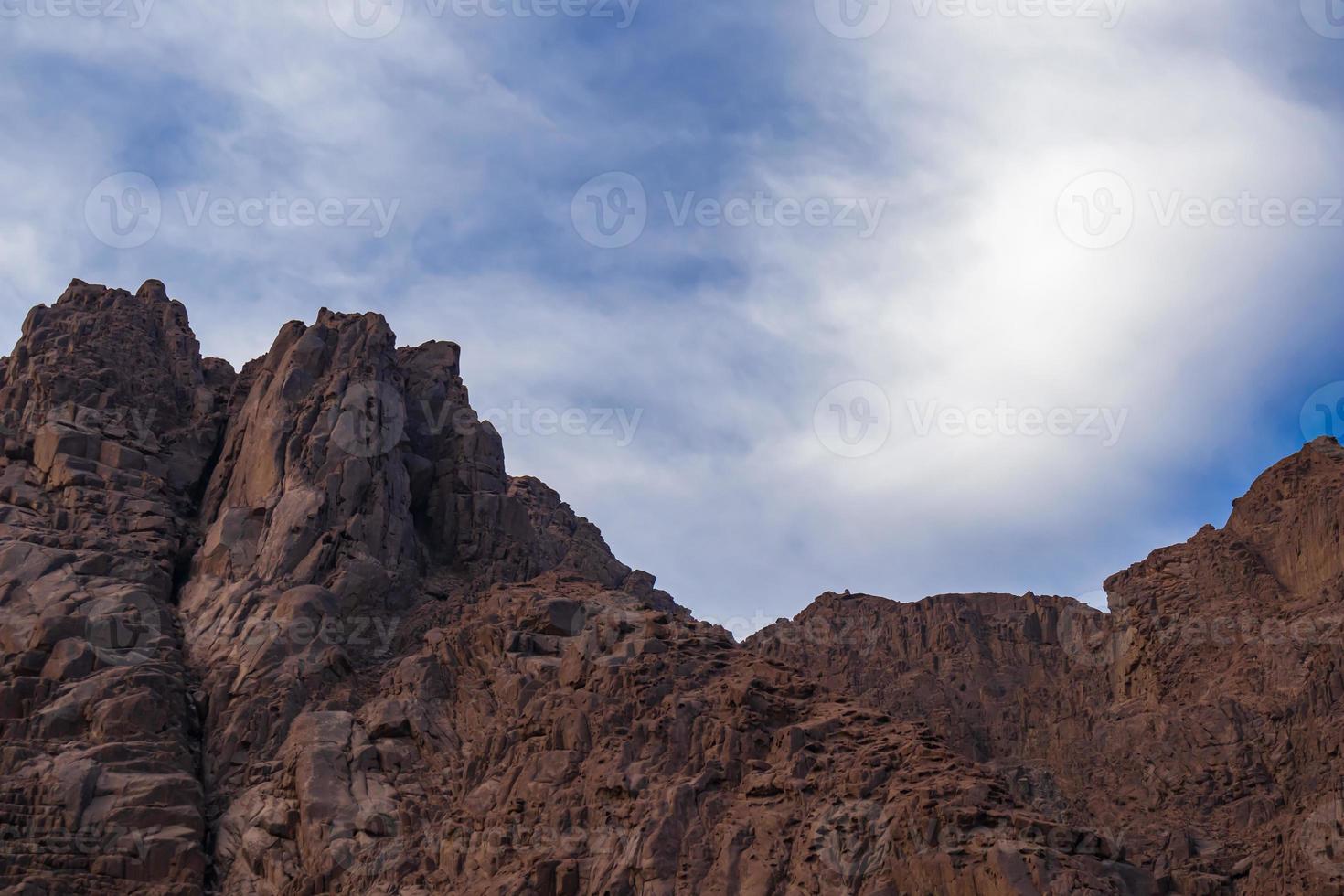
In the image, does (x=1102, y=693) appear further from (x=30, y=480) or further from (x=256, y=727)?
(x=30, y=480)

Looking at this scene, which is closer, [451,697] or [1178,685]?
[451,697]

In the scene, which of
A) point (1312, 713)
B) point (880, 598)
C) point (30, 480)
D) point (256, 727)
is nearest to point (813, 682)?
point (256, 727)

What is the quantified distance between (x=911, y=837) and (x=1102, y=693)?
183 feet

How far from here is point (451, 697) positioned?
6981 centimetres

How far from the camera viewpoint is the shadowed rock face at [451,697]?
5666 centimetres

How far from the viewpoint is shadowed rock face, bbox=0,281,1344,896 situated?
56.7m

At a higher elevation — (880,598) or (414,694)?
(880,598)

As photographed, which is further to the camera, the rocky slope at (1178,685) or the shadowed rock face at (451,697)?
the rocky slope at (1178,685)

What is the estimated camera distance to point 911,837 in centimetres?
5244

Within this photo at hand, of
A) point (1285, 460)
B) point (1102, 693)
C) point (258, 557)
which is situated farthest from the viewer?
point (1102, 693)

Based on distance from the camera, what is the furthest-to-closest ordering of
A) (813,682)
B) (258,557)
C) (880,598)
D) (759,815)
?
(880,598) → (258,557) → (813,682) → (759,815)

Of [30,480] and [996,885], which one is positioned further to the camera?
[30,480]

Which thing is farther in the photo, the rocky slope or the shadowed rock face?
the rocky slope

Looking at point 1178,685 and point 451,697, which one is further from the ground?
point 1178,685
